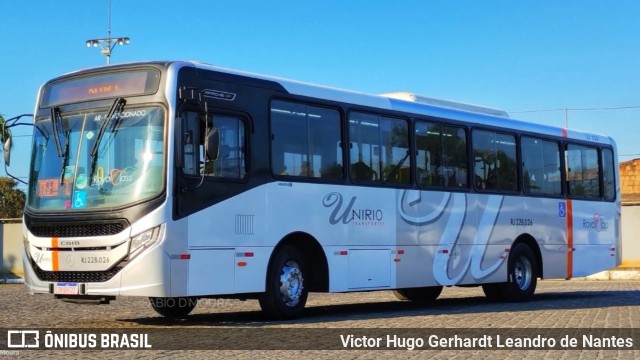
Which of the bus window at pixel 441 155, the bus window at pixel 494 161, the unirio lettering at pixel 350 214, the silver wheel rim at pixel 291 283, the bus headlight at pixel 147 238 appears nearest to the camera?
the bus headlight at pixel 147 238

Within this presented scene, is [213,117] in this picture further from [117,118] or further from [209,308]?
[209,308]

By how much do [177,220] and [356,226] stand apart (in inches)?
153

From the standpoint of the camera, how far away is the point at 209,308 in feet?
57.7

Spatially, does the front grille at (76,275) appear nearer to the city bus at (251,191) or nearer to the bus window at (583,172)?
the city bus at (251,191)

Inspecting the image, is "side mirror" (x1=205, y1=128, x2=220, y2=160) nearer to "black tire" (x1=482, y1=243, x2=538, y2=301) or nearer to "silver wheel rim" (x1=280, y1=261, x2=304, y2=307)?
"silver wheel rim" (x1=280, y1=261, x2=304, y2=307)

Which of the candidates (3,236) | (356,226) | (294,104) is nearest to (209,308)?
(356,226)

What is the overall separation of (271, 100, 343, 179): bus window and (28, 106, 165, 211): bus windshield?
2.13 meters

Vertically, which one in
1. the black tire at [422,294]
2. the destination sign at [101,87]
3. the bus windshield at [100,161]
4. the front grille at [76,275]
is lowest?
the black tire at [422,294]

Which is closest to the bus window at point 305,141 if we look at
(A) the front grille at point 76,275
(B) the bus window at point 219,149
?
(B) the bus window at point 219,149

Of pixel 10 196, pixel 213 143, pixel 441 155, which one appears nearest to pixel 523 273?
pixel 441 155

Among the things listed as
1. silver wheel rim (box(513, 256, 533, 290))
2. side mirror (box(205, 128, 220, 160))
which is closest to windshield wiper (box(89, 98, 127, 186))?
side mirror (box(205, 128, 220, 160))

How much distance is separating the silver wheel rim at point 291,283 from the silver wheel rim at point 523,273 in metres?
6.74

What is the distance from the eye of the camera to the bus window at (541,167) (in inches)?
780

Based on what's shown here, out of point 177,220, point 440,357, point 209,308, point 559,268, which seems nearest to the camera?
point 440,357
